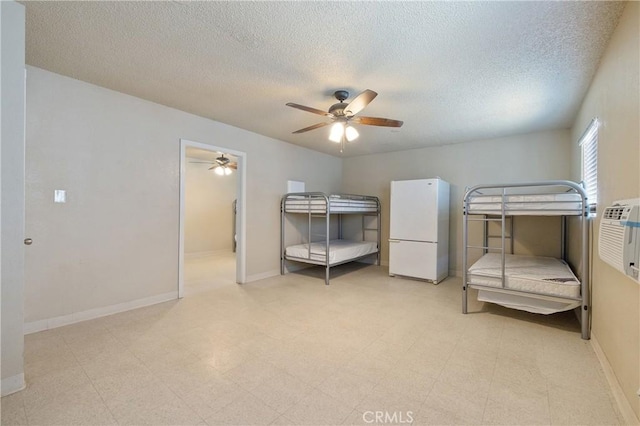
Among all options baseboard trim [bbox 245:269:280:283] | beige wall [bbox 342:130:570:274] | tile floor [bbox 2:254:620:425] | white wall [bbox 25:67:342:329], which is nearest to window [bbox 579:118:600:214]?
beige wall [bbox 342:130:570:274]

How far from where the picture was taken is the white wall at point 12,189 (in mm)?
1668

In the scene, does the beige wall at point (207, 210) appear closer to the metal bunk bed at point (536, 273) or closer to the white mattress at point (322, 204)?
the white mattress at point (322, 204)

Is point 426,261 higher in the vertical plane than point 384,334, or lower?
higher

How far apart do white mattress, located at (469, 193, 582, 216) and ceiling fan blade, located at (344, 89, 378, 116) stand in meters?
1.69

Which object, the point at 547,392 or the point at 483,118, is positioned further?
the point at 483,118

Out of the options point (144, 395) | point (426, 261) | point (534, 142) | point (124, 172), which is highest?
point (534, 142)

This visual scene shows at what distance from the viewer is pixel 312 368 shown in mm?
1998

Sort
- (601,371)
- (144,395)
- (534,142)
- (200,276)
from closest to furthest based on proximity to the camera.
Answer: (144,395) → (601,371) → (534,142) → (200,276)

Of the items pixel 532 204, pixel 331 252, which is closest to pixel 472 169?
pixel 532 204

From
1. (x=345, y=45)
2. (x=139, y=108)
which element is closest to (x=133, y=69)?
(x=139, y=108)

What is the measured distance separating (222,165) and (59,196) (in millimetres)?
3610

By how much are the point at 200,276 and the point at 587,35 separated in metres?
5.33

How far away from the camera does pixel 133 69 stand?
8.20ft

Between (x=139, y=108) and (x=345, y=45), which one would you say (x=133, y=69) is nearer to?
(x=139, y=108)
